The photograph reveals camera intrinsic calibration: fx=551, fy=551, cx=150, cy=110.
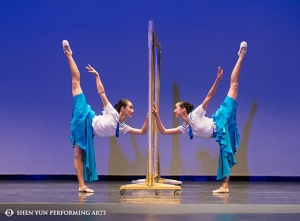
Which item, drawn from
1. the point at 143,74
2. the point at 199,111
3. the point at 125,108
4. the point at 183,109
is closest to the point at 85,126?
the point at 125,108

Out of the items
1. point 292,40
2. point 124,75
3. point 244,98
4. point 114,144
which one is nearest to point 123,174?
point 114,144

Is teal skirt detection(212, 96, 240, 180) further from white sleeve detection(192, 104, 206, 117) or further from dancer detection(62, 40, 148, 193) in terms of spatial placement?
dancer detection(62, 40, 148, 193)

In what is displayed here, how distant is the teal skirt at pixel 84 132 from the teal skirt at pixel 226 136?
3.87 feet

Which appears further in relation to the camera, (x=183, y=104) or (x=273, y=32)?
(x=273, y=32)

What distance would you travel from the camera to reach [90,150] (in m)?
5.09

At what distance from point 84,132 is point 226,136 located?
1322mm

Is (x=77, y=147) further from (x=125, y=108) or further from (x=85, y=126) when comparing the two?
(x=125, y=108)

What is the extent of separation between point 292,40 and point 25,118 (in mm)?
3562

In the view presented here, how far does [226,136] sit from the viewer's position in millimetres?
5152

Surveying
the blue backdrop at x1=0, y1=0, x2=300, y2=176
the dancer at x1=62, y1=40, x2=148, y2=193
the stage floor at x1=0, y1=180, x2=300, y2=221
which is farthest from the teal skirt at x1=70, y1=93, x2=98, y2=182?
the blue backdrop at x1=0, y1=0, x2=300, y2=176

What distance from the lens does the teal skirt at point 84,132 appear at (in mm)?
5066

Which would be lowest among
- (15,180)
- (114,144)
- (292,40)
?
(15,180)

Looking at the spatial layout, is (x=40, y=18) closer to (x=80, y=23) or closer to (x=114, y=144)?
(x=80, y=23)

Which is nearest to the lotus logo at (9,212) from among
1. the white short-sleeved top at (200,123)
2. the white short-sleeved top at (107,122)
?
the white short-sleeved top at (107,122)
